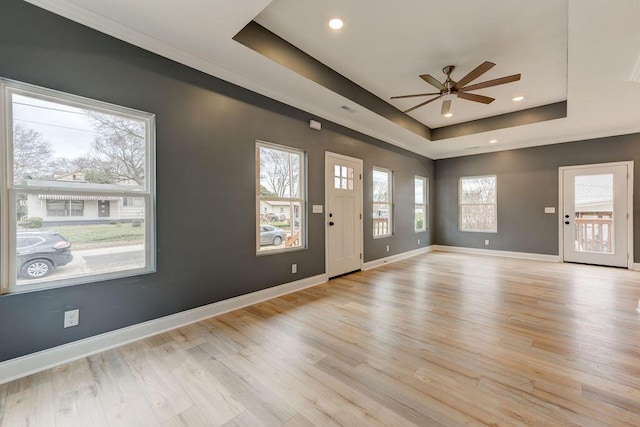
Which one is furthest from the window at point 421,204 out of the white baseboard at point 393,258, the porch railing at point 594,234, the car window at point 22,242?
the car window at point 22,242

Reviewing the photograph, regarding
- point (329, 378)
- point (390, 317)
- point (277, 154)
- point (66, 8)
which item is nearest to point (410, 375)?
point (329, 378)

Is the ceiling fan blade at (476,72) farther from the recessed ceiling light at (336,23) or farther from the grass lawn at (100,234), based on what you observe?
the grass lawn at (100,234)

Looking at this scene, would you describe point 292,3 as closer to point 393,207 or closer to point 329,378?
point 329,378

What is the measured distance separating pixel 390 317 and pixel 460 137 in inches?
178

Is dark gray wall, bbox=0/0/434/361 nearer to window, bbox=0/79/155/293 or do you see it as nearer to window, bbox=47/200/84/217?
window, bbox=0/79/155/293

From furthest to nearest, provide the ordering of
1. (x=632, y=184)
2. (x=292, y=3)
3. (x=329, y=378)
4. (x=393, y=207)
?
(x=393, y=207), (x=632, y=184), (x=292, y=3), (x=329, y=378)

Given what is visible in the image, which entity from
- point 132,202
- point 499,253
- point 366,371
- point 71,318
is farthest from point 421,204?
point 71,318

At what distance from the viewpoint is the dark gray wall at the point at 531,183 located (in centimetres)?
530

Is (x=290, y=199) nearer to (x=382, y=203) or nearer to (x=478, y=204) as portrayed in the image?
(x=382, y=203)

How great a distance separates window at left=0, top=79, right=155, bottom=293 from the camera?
197 centimetres

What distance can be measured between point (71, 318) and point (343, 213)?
3652 mm

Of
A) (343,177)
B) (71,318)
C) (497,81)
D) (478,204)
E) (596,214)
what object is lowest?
(71,318)

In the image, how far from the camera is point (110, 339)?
7.53 ft

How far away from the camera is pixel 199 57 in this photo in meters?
2.82
